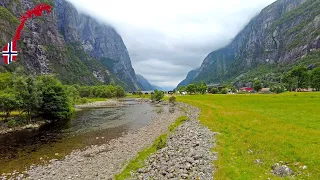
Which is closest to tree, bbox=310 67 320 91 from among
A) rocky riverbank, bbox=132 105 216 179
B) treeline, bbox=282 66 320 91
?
treeline, bbox=282 66 320 91

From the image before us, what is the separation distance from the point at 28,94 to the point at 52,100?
10.2m

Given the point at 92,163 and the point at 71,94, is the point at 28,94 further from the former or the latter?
the point at 71,94

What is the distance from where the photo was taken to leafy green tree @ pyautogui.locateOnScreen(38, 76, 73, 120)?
71.9 meters

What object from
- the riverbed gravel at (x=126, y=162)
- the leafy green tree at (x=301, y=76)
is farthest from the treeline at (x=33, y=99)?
the leafy green tree at (x=301, y=76)

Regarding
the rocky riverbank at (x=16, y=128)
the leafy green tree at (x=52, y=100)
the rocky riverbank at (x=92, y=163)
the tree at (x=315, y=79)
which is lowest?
the rocky riverbank at (x=92, y=163)

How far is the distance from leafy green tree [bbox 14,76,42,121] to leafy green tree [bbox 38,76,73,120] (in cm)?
356

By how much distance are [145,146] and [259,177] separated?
23.9m

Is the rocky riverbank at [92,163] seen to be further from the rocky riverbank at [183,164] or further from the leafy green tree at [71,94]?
the leafy green tree at [71,94]

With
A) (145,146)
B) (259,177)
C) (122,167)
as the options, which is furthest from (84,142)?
(259,177)

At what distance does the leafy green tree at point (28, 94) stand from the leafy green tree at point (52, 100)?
11.7ft

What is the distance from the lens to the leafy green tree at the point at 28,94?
2477 inches

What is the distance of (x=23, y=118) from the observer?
209 feet

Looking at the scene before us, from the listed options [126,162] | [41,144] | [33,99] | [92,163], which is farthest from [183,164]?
[33,99]

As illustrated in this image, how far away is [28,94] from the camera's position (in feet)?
208
